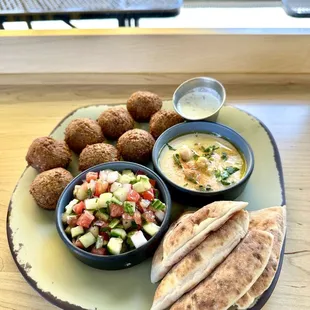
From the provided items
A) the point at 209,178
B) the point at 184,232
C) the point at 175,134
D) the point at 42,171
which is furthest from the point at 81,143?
the point at 184,232

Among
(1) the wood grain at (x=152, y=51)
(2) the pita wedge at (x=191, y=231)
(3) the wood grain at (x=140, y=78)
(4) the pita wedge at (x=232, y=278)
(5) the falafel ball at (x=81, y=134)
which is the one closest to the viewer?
(4) the pita wedge at (x=232, y=278)

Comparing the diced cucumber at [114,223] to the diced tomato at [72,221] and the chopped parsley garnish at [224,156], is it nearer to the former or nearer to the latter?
the diced tomato at [72,221]

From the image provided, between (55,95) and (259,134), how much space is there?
1.14 metres

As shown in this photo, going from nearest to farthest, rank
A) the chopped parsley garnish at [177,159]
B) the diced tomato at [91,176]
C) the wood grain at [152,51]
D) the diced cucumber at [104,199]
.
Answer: the diced cucumber at [104,199] < the diced tomato at [91,176] < the chopped parsley garnish at [177,159] < the wood grain at [152,51]

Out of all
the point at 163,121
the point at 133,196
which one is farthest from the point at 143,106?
the point at 133,196

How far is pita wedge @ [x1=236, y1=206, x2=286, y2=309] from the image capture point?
1.22 m

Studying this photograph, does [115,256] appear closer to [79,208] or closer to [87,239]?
[87,239]

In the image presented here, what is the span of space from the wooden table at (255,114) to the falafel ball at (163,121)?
0.42 meters

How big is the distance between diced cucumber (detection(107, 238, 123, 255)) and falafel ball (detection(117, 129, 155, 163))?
45 centimetres

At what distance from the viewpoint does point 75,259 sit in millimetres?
1493

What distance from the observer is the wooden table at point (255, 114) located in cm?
147

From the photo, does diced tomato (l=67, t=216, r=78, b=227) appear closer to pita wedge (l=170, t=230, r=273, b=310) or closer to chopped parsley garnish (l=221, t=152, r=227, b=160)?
pita wedge (l=170, t=230, r=273, b=310)

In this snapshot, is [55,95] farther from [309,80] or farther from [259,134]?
[309,80]

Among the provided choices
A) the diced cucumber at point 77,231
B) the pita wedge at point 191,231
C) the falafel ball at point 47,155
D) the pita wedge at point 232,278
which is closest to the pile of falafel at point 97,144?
the falafel ball at point 47,155
